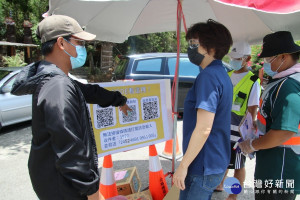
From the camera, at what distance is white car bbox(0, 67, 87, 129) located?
541 cm

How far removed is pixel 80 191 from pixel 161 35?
20.3m

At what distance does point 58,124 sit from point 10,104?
524 cm

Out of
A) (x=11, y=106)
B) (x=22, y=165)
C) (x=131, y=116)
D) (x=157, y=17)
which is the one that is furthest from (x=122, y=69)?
(x=131, y=116)

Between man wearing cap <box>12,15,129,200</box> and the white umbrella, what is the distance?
74 centimetres

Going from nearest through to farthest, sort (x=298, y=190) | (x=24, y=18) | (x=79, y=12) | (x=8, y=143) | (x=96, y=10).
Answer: (x=298, y=190) < (x=79, y=12) < (x=96, y=10) < (x=8, y=143) < (x=24, y=18)

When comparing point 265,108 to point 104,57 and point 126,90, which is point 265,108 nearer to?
point 126,90

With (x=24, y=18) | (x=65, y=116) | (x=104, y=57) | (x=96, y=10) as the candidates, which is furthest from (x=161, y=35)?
(x=65, y=116)

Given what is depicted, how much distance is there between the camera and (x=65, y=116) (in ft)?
3.92

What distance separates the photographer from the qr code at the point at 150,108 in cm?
285

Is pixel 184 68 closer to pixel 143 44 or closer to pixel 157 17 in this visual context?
pixel 157 17

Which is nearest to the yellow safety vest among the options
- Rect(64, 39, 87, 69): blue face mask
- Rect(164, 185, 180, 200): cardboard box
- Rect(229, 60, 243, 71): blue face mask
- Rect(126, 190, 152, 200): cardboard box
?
Rect(229, 60, 243, 71): blue face mask

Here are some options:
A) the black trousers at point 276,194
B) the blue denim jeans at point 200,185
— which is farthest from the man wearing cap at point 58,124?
the black trousers at point 276,194

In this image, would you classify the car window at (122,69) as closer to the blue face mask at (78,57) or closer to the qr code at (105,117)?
the qr code at (105,117)

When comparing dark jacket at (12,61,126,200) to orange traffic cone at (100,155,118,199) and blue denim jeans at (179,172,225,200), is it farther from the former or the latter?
orange traffic cone at (100,155,118,199)
